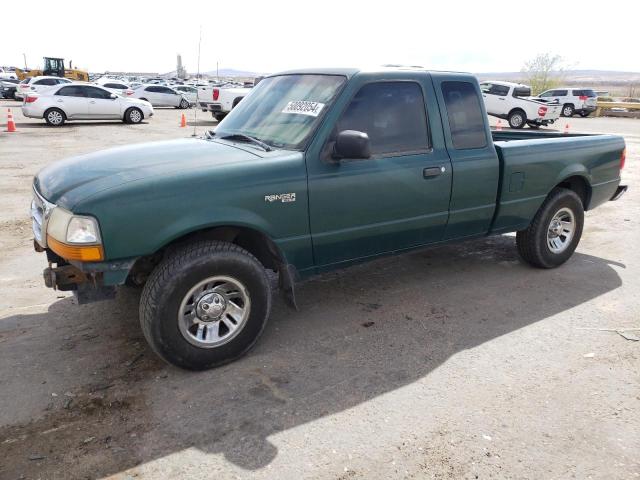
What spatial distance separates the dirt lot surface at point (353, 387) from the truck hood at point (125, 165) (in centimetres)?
117

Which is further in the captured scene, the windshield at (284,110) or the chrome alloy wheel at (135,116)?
the chrome alloy wheel at (135,116)

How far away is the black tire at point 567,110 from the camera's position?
31.9m

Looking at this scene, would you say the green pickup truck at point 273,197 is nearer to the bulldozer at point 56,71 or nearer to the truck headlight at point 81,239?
the truck headlight at point 81,239

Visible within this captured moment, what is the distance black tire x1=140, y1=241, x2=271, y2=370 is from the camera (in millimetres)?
3236

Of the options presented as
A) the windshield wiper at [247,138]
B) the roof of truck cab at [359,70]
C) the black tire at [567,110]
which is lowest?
the black tire at [567,110]

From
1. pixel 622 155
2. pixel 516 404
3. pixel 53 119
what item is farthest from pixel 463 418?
pixel 53 119

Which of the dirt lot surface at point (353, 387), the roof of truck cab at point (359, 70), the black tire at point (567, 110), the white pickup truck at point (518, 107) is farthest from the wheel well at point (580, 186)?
the black tire at point (567, 110)

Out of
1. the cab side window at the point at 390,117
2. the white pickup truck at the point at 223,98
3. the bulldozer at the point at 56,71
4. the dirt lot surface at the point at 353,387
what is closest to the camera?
the dirt lot surface at the point at 353,387

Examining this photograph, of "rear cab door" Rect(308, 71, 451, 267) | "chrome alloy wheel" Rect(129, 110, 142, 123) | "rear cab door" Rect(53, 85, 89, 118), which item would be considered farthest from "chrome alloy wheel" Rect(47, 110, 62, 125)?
"rear cab door" Rect(308, 71, 451, 267)

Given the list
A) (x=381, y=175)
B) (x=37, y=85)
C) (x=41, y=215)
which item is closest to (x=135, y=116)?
(x=37, y=85)

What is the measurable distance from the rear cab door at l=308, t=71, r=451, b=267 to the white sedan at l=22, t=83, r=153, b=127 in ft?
60.1

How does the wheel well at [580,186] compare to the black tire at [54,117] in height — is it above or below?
above

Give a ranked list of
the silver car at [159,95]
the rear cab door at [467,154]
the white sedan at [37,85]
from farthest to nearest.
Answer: the silver car at [159,95]
the white sedan at [37,85]
the rear cab door at [467,154]

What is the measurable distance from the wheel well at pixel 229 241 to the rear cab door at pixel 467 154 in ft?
5.38
